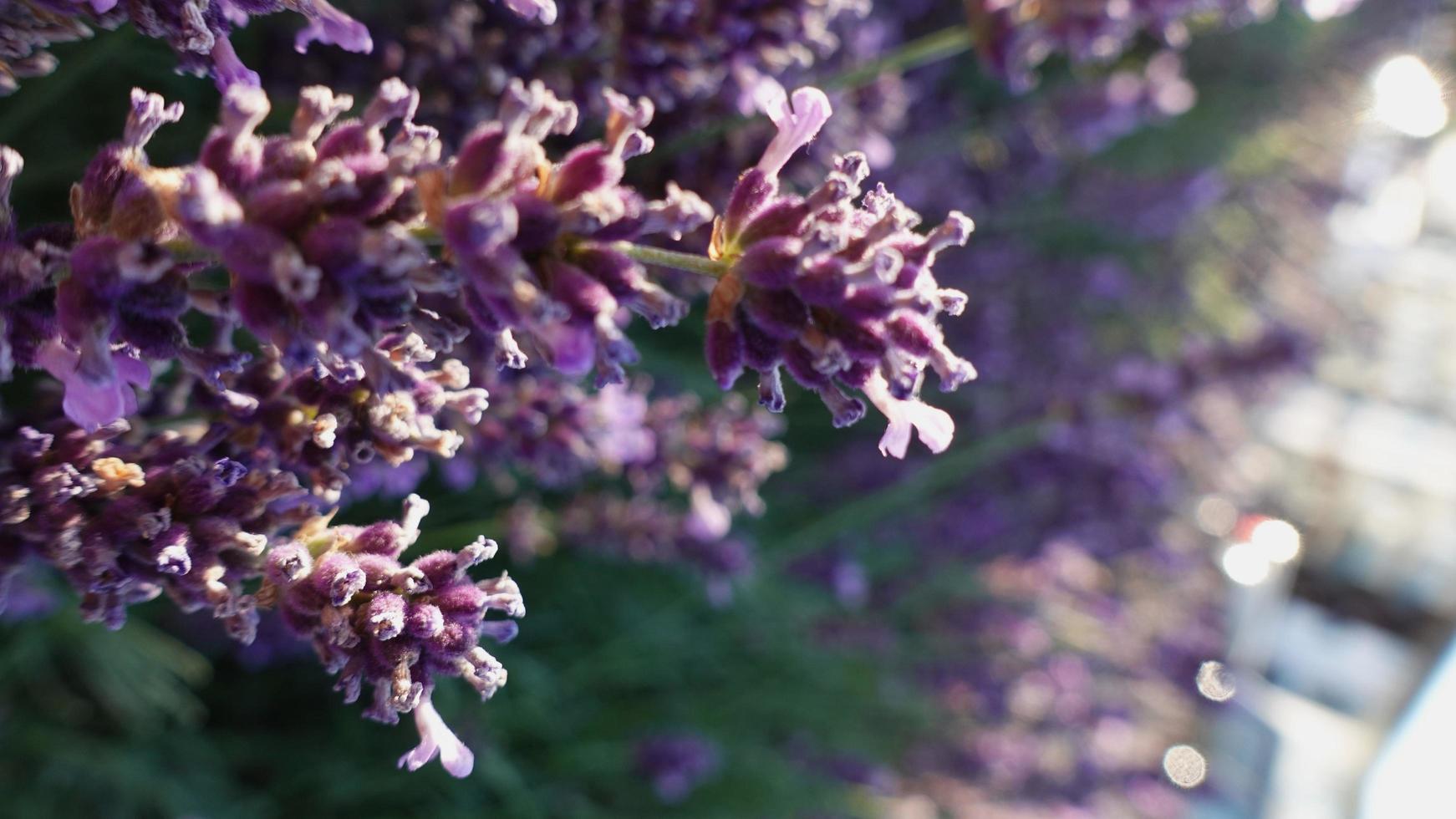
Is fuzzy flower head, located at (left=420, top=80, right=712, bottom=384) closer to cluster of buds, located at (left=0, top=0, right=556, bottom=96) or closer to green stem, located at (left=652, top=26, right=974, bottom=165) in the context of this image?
cluster of buds, located at (left=0, top=0, right=556, bottom=96)

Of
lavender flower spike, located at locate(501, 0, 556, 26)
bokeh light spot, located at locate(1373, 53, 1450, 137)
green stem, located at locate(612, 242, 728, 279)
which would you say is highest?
bokeh light spot, located at locate(1373, 53, 1450, 137)

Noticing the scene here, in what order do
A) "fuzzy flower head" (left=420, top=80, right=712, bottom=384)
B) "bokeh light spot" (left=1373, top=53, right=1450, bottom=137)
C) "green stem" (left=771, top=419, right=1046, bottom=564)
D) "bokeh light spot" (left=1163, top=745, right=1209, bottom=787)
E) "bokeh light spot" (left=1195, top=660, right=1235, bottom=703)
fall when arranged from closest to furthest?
1. "fuzzy flower head" (left=420, top=80, right=712, bottom=384)
2. "green stem" (left=771, top=419, right=1046, bottom=564)
3. "bokeh light spot" (left=1373, top=53, right=1450, bottom=137)
4. "bokeh light spot" (left=1195, top=660, right=1235, bottom=703)
5. "bokeh light spot" (left=1163, top=745, right=1209, bottom=787)

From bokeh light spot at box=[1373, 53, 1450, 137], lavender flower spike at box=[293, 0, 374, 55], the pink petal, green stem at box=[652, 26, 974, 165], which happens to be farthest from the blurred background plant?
the pink petal

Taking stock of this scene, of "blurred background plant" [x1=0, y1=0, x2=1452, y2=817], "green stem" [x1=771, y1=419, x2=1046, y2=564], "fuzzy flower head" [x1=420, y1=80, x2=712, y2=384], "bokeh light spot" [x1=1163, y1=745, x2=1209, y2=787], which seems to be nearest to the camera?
"fuzzy flower head" [x1=420, y1=80, x2=712, y2=384]

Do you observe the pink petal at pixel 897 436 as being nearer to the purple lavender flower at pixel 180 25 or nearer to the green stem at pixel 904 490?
the purple lavender flower at pixel 180 25

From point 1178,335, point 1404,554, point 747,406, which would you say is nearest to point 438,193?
point 747,406

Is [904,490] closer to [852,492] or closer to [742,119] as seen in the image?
[852,492]

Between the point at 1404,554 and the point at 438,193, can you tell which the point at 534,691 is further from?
the point at 1404,554

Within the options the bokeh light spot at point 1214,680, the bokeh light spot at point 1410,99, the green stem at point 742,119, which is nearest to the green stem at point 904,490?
the green stem at point 742,119
